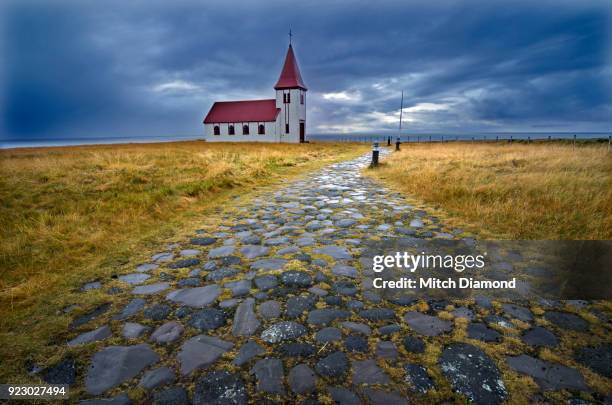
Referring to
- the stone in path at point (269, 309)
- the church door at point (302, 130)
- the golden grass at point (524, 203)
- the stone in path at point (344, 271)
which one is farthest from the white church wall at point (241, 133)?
the stone in path at point (269, 309)

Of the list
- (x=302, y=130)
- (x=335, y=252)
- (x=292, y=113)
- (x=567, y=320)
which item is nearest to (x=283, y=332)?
(x=335, y=252)

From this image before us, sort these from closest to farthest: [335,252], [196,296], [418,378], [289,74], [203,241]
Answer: [418,378] < [196,296] < [335,252] < [203,241] < [289,74]

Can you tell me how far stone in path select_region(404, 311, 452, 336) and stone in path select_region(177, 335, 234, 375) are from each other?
1434 mm

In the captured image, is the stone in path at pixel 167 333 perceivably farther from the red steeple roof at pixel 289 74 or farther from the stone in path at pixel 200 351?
the red steeple roof at pixel 289 74

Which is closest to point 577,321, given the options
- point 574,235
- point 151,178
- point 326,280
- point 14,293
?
point 326,280

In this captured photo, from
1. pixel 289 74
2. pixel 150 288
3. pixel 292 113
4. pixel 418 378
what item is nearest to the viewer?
pixel 418 378

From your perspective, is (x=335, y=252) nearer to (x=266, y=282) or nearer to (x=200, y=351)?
(x=266, y=282)

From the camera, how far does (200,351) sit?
6.89ft

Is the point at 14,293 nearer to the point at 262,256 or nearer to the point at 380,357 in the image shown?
the point at 262,256

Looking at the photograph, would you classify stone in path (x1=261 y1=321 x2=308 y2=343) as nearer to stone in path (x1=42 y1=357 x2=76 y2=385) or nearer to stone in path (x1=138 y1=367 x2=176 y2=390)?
stone in path (x1=138 y1=367 x2=176 y2=390)

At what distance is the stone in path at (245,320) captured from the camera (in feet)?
7.61

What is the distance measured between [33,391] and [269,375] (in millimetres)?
1416

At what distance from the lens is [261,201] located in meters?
7.22

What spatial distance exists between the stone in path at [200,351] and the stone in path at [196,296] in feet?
1.65
